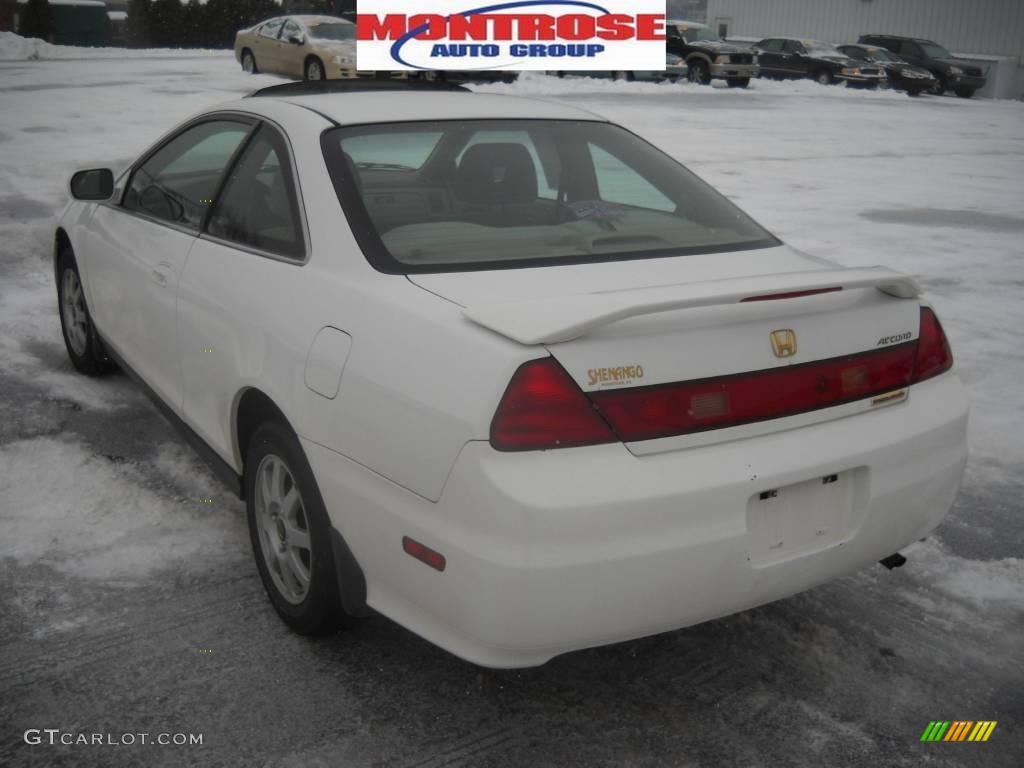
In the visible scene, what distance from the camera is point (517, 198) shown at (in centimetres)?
343

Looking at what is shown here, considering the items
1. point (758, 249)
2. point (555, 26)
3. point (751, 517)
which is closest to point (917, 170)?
point (758, 249)

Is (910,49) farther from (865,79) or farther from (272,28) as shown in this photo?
(272,28)

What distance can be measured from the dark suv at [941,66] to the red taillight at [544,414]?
35.3m

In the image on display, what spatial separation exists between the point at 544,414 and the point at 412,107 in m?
1.66

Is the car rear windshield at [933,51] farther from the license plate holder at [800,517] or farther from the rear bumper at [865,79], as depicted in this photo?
the license plate holder at [800,517]

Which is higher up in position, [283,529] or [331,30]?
[331,30]

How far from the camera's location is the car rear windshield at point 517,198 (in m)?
3.03

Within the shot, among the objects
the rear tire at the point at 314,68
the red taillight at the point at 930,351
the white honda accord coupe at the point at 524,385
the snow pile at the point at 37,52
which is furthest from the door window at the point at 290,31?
the red taillight at the point at 930,351

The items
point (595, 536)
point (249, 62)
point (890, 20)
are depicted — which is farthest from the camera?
point (890, 20)

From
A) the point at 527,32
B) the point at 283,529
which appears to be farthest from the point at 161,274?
the point at 527,32

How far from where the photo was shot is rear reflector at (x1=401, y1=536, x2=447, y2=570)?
2398mm

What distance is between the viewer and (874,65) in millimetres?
32656

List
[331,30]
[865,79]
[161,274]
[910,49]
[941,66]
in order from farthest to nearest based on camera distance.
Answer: [910,49]
[941,66]
[865,79]
[331,30]
[161,274]

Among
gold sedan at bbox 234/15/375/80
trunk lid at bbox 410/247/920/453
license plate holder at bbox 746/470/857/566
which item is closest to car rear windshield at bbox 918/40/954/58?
gold sedan at bbox 234/15/375/80
